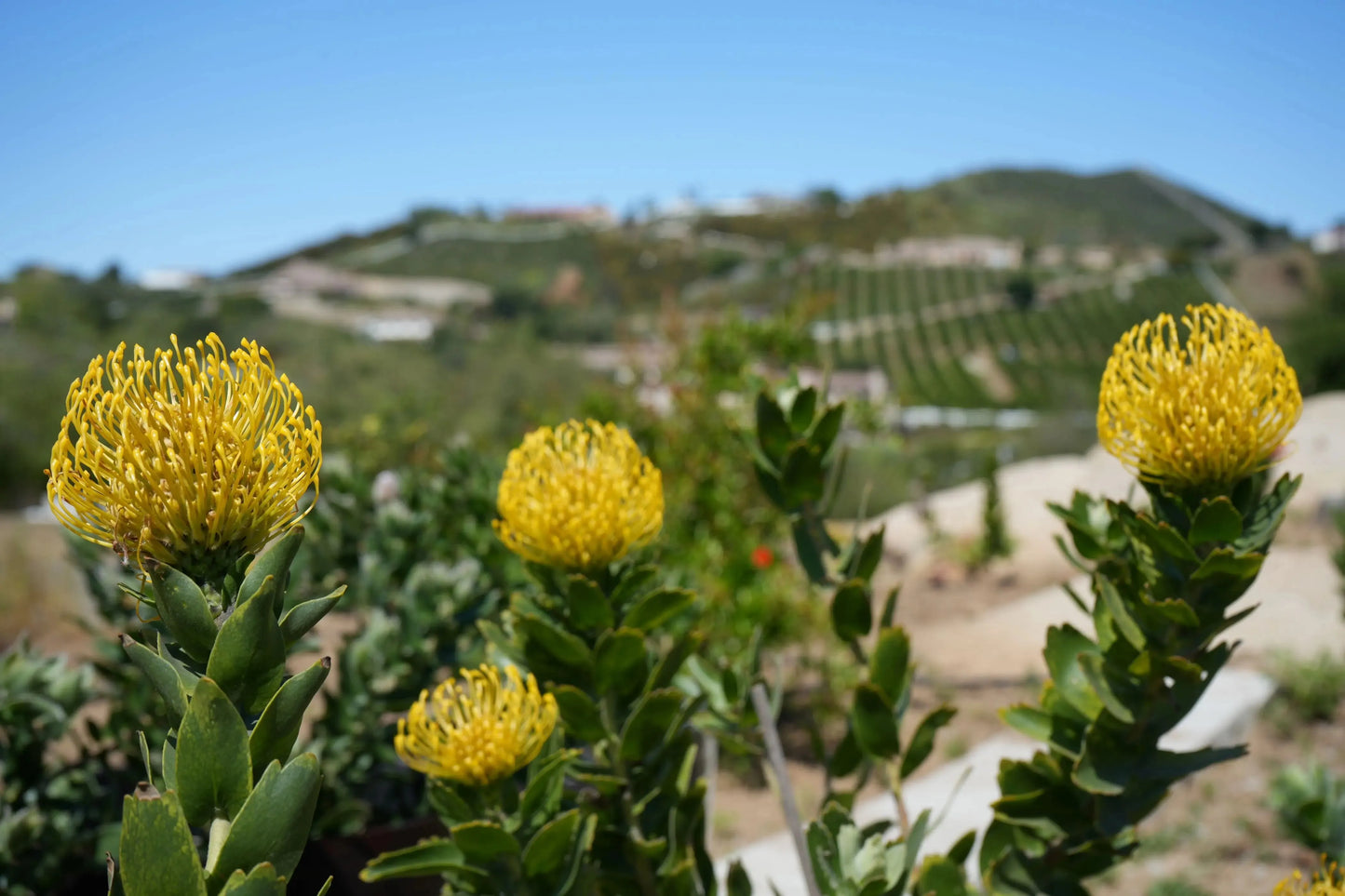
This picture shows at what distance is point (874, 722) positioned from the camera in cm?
174

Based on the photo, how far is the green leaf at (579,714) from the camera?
1.53m

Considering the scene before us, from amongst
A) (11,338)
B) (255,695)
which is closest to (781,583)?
(255,695)

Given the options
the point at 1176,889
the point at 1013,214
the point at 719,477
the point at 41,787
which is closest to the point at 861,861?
the point at 41,787

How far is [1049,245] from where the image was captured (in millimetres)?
93250

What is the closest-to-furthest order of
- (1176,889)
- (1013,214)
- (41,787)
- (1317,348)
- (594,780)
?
(594,780) < (41,787) < (1176,889) < (1317,348) < (1013,214)

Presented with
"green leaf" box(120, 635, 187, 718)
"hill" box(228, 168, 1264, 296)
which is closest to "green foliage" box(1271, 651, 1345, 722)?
"green leaf" box(120, 635, 187, 718)

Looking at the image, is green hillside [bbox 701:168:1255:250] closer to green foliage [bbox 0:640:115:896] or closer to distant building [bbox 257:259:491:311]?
distant building [bbox 257:259:491:311]

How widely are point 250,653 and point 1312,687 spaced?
6.54 meters

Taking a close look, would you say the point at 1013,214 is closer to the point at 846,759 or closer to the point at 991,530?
the point at 991,530

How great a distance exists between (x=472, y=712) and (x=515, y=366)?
26785mm

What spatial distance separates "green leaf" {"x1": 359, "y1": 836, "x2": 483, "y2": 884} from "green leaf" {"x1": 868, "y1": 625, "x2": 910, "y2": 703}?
0.81 metres

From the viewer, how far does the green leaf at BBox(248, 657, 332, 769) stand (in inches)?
37.9

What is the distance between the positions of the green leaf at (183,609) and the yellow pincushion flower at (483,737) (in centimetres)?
51

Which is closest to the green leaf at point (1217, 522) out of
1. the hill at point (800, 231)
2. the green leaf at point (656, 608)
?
the green leaf at point (656, 608)
